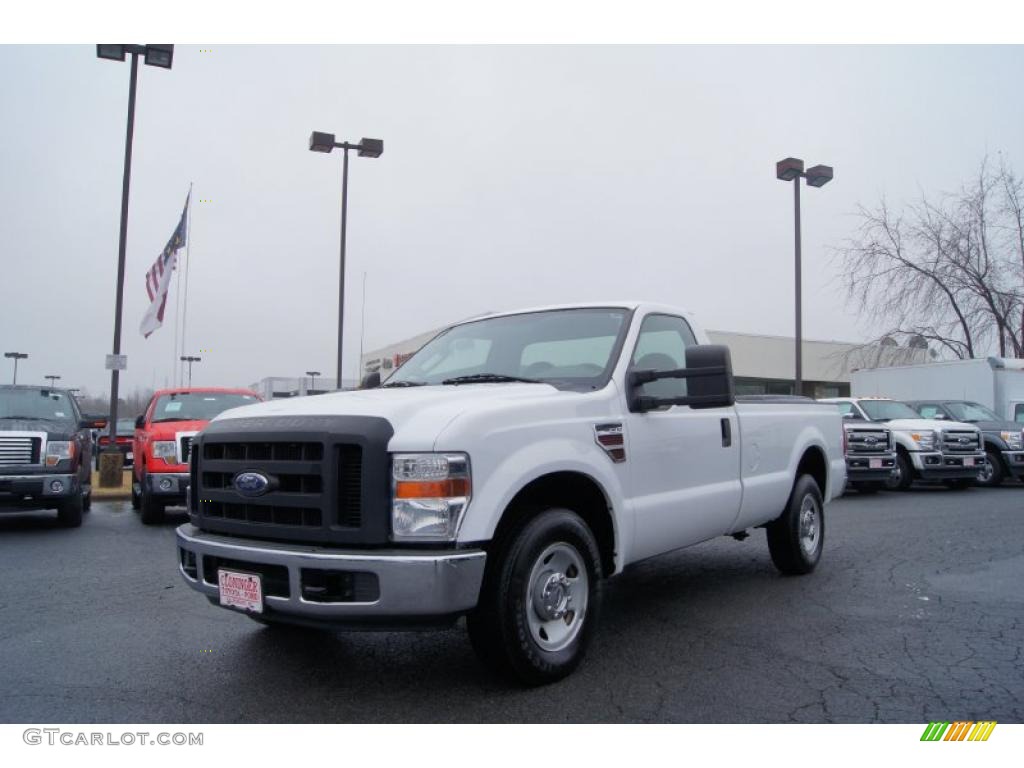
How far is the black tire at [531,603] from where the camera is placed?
3.50 metres

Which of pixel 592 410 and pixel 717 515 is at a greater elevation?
pixel 592 410

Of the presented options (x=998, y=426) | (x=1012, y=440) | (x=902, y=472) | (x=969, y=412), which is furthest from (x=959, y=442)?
(x=969, y=412)

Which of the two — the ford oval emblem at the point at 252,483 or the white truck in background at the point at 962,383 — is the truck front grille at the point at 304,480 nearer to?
the ford oval emblem at the point at 252,483

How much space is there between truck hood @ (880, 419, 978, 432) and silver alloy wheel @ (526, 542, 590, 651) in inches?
486

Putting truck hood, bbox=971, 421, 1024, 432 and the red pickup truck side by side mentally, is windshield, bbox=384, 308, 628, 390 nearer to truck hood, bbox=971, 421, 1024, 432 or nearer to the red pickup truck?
the red pickup truck

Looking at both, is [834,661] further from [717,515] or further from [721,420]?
[721,420]

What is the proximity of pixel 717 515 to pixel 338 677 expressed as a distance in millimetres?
2543

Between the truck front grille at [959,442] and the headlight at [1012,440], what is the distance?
4.08 feet

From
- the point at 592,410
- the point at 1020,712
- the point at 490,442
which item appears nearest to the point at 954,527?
the point at 1020,712

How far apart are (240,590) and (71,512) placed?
23.6ft

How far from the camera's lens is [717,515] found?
5160 mm

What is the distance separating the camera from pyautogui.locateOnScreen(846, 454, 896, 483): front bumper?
13570mm

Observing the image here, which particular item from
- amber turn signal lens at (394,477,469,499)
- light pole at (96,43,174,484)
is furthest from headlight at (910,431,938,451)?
light pole at (96,43,174,484)

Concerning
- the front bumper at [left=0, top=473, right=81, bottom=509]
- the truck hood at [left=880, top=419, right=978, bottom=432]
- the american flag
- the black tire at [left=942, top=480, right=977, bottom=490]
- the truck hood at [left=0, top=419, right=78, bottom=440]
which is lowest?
the black tire at [left=942, top=480, right=977, bottom=490]
